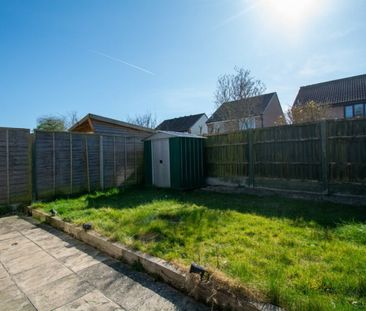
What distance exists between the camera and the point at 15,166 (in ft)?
20.1

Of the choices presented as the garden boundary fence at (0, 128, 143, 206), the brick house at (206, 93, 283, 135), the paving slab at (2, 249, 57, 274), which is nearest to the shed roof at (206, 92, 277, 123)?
the brick house at (206, 93, 283, 135)

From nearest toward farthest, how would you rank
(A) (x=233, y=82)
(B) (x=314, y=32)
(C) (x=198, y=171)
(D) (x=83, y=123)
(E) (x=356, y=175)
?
(E) (x=356, y=175) → (B) (x=314, y=32) → (C) (x=198, y=171) → (D) (x=83, y=123) → (A) (x=233, y=82)

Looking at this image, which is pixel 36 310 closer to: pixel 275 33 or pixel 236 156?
pixel 236 156

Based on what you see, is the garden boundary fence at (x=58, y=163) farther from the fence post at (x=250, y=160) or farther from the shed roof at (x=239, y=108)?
the shed roof at (x=239, y=108)

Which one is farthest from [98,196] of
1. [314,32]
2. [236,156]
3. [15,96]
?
[15,96]

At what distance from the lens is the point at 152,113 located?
32.0 metres

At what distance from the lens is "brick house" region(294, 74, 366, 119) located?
1770 centimetres

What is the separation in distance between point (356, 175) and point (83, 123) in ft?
34.4

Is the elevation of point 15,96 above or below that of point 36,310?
above

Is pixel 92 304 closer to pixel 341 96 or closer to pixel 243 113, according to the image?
pixel 243 113

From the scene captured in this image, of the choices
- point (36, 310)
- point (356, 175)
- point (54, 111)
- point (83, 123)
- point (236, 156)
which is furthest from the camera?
point (54, 111)

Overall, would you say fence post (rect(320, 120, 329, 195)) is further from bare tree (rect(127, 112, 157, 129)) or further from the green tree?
bare tree (rect(127, 112, 157, 129))

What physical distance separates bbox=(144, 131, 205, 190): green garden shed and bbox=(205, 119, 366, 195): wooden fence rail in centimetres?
65

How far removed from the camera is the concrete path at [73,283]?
2.15 m
